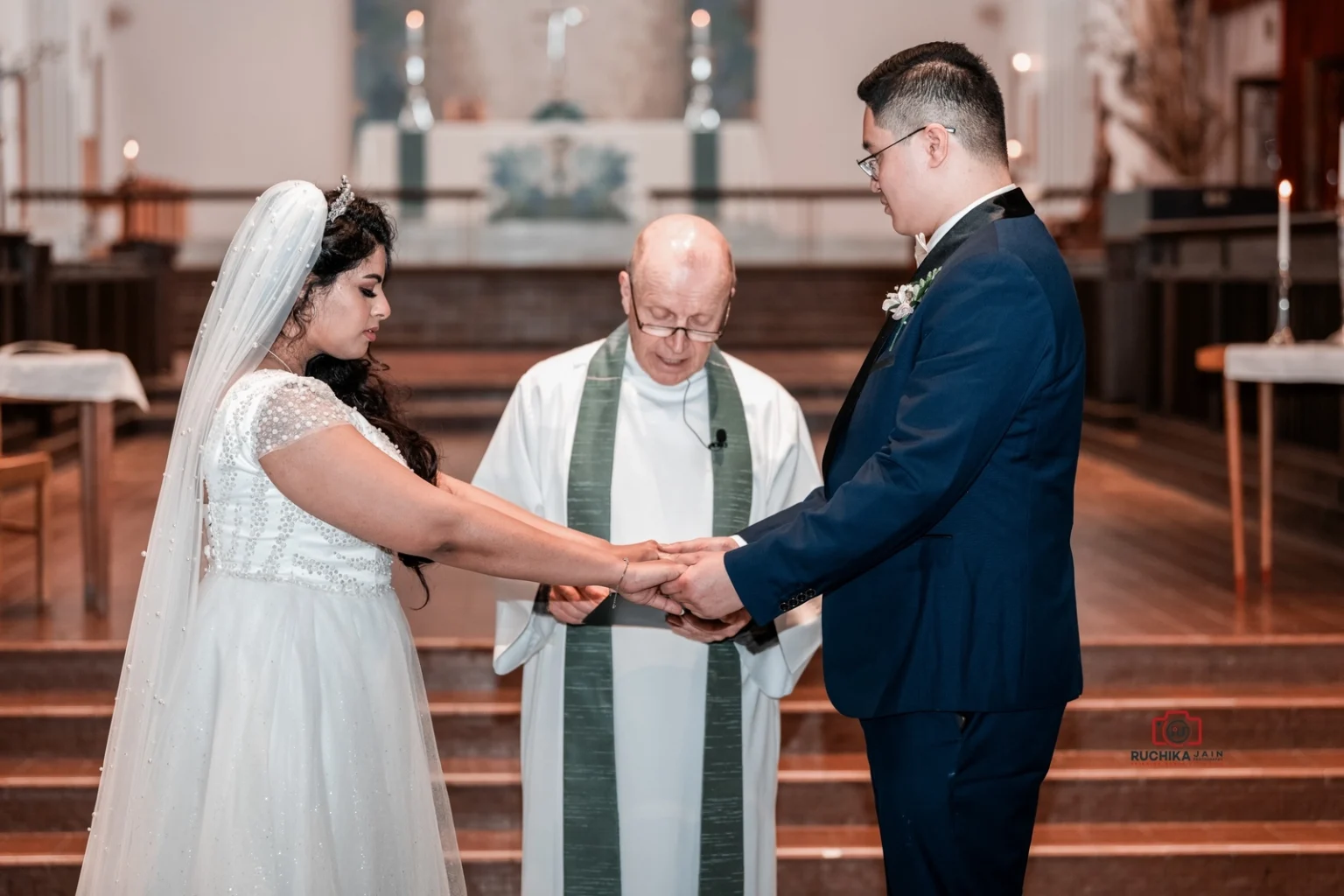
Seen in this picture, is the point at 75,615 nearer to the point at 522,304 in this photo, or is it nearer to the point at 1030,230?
the point at 1030,230

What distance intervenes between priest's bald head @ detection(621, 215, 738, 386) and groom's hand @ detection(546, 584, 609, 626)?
19.2 inches

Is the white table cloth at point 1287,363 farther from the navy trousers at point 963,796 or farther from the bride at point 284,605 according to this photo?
the bride at point 284,605

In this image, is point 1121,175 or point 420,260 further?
point 1121,175

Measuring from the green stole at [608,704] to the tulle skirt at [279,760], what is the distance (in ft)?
2.05

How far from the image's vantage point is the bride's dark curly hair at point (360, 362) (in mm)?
2564

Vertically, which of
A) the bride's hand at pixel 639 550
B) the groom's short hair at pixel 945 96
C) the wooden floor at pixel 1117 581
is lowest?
the wooden floor at pixel 1117 581

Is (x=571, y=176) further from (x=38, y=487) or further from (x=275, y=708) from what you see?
(x=275, y=708)

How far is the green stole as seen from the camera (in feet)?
10.5

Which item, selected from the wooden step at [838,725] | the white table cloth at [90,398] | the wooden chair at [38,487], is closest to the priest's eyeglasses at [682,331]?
the wooden step at [838,725]

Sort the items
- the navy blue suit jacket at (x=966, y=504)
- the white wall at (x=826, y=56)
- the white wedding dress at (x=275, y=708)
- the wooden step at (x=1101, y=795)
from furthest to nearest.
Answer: the white wall at (x=826, y=56)
the wooden step at (x=1101, y=795)
the white wedding dress at (x=275, y=708)
the navy blue suit jacket at (x=966, y=504)

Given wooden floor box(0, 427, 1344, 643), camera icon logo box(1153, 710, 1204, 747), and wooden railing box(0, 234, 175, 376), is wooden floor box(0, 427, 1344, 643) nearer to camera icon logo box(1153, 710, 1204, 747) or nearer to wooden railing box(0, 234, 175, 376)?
camera icon logo box(1153, 710, 1204, 747)

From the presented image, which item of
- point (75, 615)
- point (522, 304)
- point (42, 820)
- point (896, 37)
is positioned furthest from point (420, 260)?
point (42, 820)

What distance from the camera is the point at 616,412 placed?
326cm

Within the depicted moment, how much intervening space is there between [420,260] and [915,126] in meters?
12.1
